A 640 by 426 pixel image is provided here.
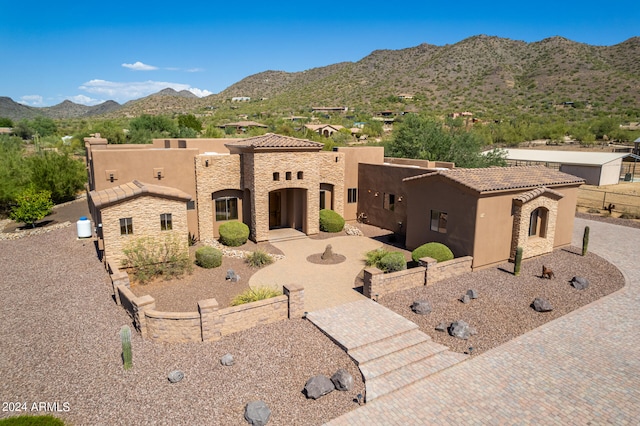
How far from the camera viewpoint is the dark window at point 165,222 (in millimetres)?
17672

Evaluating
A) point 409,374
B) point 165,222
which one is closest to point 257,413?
point 409,374

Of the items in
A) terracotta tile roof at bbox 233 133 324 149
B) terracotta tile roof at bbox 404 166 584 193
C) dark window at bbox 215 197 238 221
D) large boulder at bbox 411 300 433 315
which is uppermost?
terracotta tile roof at bbox 233 133 324 149

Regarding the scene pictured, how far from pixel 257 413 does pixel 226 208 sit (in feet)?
50.3

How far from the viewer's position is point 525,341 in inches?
468

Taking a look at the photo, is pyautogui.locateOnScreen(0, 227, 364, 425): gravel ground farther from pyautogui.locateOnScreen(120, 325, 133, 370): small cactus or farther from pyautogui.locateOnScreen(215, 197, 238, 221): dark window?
pyautogui.locateOnScreen(215, 197, 238, 221): dark window

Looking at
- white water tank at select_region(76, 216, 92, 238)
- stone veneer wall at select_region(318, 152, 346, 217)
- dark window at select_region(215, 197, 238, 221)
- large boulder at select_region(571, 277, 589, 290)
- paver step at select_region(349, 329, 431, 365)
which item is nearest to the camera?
paver step at select_region(349, 329, 431, 365)

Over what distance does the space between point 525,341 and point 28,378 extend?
41.7 ft

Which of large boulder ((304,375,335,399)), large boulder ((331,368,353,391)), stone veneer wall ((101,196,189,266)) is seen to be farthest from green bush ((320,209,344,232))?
large boulder ((304,375,335,399))

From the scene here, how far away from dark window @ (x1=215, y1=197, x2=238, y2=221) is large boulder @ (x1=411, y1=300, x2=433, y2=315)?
12480 millimetres

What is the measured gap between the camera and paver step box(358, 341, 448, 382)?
1027cm

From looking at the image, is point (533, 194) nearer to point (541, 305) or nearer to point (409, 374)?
point (541, 305)

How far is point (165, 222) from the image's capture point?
1777 centimetres

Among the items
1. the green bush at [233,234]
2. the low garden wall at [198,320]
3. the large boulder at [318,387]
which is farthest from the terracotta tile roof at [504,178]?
the large boulder at [318,387]

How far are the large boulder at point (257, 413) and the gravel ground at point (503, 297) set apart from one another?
18.3 ft
